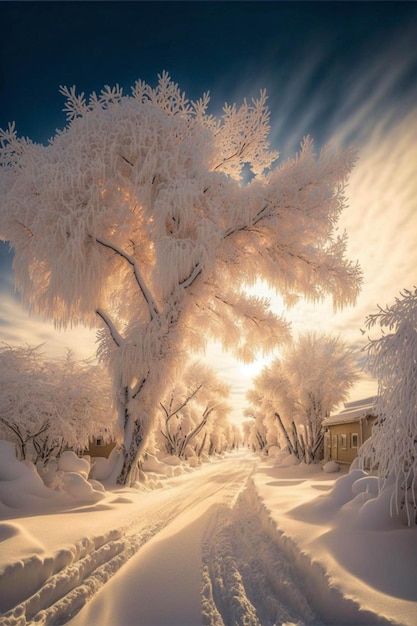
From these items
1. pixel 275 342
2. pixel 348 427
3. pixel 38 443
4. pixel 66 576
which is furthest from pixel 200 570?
pixel 348 427

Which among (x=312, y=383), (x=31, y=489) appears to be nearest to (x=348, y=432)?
(x=312, y=383)

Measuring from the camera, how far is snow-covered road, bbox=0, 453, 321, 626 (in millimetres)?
3426

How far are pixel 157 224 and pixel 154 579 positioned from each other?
9.76m

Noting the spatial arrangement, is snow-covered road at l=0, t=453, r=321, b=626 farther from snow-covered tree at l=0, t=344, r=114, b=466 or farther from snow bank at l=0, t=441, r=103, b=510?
snow-covered tree at l=0, t=344, r=114, b=466

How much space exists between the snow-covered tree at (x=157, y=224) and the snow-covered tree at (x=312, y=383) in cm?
1388

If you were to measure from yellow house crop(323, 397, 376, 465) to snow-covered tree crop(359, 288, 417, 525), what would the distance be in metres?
16.5

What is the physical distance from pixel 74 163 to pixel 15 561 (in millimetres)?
10701

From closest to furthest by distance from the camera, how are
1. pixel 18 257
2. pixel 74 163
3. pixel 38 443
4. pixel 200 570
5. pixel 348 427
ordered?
pixel 200 570
pixel 74 163
pixel 18 257
pixel 38 443
pixel 348 427

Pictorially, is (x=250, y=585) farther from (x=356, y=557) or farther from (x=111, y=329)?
(x=111, y=329)

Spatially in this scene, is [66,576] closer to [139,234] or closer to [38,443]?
[139,234]

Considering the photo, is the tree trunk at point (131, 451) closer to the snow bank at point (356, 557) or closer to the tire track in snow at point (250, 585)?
the tire track in snow at point (250, 585)

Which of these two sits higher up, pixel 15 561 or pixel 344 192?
pixel 344 192

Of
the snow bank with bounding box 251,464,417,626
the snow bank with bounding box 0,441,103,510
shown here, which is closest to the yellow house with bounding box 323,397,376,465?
the snow bank with bounding box 251,464,417,626

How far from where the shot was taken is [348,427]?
25266 millimetres
